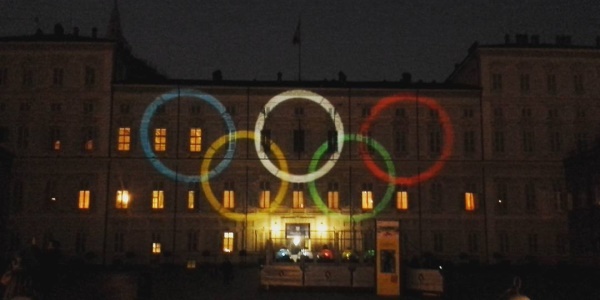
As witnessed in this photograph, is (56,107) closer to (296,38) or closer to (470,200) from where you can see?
(296,38)

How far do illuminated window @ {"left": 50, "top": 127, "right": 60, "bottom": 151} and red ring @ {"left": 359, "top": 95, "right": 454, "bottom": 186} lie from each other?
902 inches

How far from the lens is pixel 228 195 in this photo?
52.3m

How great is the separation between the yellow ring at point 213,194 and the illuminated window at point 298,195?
0.72 metres

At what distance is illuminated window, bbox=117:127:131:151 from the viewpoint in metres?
52.3

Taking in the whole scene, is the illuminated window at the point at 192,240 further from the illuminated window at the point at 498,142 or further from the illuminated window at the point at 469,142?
the illuminated window at the point at 498,142

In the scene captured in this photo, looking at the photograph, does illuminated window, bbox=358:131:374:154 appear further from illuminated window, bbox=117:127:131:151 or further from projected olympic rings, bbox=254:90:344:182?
illuminated window, bbox=117:127:131:151

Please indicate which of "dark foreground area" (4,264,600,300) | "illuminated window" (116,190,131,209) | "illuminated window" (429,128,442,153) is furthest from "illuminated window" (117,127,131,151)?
"illuminated window" (429,128,442,153)

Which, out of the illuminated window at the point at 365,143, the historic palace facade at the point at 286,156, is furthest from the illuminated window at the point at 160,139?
the illuminated window at the point at 365,143

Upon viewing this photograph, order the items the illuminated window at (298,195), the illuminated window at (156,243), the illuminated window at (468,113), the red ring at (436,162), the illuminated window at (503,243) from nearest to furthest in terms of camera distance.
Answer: the illuminated window at (156,243) → the illuminated window at (503,243) → the illuminated window at (298,195) → the red ring at (436,162) → the illuminated window at (468,113)

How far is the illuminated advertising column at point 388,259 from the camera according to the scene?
28.6 metres

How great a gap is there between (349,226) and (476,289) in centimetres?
2061

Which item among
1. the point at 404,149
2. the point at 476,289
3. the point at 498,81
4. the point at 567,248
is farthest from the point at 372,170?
A: the point at 476,289

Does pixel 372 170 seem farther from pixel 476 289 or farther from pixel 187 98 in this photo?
pixel 476 289

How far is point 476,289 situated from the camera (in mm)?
31578
